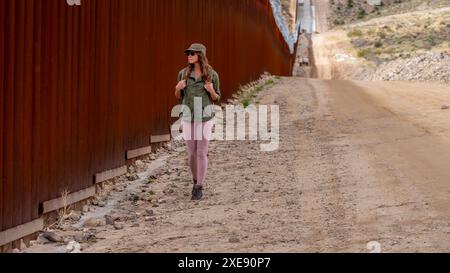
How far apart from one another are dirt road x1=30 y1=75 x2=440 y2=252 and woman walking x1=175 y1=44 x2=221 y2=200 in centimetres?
60

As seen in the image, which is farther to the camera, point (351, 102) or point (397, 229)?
point (351, 102)

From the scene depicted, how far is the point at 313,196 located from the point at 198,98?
173 centimetres

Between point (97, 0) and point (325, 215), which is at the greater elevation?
point (97, 0)

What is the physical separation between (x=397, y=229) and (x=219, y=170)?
15.3 feet

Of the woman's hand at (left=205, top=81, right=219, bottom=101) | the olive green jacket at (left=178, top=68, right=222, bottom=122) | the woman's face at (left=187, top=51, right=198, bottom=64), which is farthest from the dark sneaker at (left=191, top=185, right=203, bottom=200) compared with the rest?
the woman's face at (left=187, top=51, right=198, bottom=64)

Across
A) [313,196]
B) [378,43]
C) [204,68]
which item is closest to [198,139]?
[204,68]

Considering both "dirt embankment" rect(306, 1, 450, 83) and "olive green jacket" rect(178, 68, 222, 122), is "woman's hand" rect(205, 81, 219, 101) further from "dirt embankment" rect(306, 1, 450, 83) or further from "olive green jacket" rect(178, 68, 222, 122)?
"dirt embankment" rect(306, 1, 450, 83)

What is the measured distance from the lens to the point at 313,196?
956cm

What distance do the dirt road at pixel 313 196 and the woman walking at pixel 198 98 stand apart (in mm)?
602

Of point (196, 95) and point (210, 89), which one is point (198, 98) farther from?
point (210, 89)

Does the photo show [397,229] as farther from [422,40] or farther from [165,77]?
[422,40]

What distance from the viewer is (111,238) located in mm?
7918

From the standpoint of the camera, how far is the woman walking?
9.55 metres
